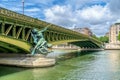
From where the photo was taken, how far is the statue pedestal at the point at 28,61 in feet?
160

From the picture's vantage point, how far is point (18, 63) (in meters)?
49.4

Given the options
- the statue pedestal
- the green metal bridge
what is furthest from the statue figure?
the statue pedestal

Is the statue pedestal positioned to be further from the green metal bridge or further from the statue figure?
the green metal bridge

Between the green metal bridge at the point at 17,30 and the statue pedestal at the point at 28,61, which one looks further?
the statue pedestal at the point at 28,61

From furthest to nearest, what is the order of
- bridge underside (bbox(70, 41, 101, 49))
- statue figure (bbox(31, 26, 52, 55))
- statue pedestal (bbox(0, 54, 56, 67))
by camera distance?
1. bridge underside (bbox(70, 41, 101, 49))
2. statue figure (bbox(31, 26, 52, 55))
3. statue pedestal (bbox(0, 54, 56, 67))

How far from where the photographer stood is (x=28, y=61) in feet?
160

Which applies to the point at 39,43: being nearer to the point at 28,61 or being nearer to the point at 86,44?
the point at 28,61

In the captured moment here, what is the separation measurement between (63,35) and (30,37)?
2239cm

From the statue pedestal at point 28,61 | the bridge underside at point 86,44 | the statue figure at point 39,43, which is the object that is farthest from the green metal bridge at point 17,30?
the bridge underside at point 86,44

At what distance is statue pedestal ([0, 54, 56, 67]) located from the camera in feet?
160

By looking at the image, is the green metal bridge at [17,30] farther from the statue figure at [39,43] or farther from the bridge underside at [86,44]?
the bridge underside at [86,44]

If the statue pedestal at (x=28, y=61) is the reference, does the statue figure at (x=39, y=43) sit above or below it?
above

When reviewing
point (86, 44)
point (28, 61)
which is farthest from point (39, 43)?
point (86, 44)

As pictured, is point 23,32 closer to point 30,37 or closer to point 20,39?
point 20,39
